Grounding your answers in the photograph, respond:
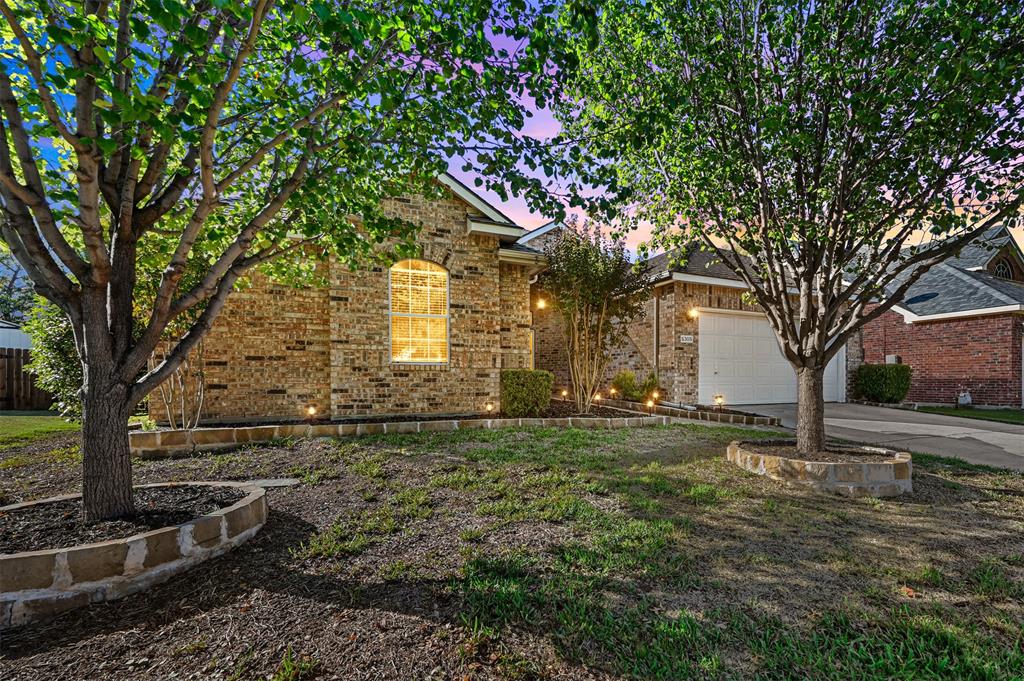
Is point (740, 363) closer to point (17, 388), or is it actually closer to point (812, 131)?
point (812, 131)

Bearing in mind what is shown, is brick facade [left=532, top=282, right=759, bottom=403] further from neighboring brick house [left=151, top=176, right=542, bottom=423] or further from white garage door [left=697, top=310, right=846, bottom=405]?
neighboring brick house [left=151, top=176, right=542, bottom=423]

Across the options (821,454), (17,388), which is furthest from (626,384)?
(17,388)

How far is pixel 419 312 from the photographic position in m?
8.54

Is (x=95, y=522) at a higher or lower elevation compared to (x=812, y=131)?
lower

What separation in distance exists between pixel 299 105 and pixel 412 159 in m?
0.99

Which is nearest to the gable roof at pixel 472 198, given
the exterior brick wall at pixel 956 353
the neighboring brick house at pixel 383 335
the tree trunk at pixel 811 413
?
the neighboring brick house at pixel 383 335

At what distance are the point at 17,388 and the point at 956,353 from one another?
26883mm

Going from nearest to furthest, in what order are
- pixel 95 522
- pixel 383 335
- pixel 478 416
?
pixel 95 522, pixel 383 335, pixel 478 416

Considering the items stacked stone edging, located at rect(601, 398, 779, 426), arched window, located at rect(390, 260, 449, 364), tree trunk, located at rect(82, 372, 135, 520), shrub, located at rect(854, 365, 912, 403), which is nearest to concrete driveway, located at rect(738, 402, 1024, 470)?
stacked stone edging, located at rect(601, 398, 779, 426)

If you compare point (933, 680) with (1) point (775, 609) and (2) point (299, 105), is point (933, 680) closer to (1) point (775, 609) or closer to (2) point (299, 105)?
(1) point (775, 609)

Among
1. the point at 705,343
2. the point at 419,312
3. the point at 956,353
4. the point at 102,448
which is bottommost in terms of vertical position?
the point at 102,448

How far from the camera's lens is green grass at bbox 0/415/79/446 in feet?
21.4

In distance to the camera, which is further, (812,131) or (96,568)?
(812,131)

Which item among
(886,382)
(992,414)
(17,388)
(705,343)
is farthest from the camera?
(886,382)
